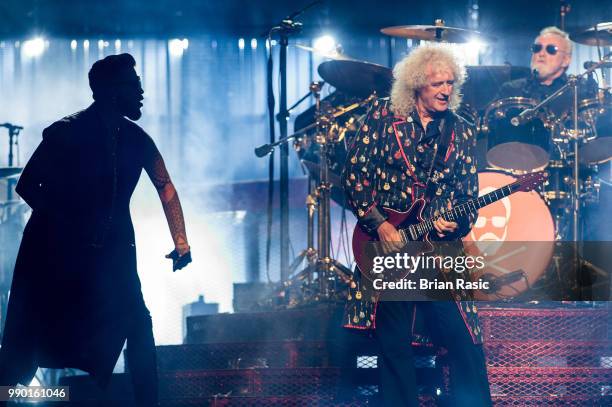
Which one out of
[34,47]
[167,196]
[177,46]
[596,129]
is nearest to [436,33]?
[596,129]

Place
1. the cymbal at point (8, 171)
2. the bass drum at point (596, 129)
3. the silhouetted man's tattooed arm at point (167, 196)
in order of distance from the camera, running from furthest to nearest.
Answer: the cymbal at point (8, 171), the bass drum at point (596, 129), the silhouetted man's tattooed arm at point (167, 196)

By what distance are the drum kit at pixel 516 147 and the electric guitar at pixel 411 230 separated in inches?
74.8

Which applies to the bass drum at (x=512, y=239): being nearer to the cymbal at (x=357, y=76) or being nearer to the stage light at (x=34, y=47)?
the cymbal at (x=357, y=76)

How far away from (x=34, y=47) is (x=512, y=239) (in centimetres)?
814

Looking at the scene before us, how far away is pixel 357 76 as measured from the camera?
6.44 meters

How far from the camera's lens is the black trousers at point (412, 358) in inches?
152

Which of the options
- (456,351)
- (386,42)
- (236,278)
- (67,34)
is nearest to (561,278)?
(456,351)

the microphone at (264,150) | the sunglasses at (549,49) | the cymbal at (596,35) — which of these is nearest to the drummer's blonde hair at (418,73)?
the microphone at (264,150)

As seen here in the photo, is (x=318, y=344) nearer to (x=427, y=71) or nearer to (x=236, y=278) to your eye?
(x=427, y=71)

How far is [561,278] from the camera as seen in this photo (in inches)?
236

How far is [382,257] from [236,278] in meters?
6.46

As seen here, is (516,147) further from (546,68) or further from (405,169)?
(405,169)

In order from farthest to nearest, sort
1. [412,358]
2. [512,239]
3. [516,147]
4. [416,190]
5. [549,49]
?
[549,49] → [516,147] → [512,239] → [416,190] → [412,358]

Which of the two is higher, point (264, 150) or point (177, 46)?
point (177, 46)
